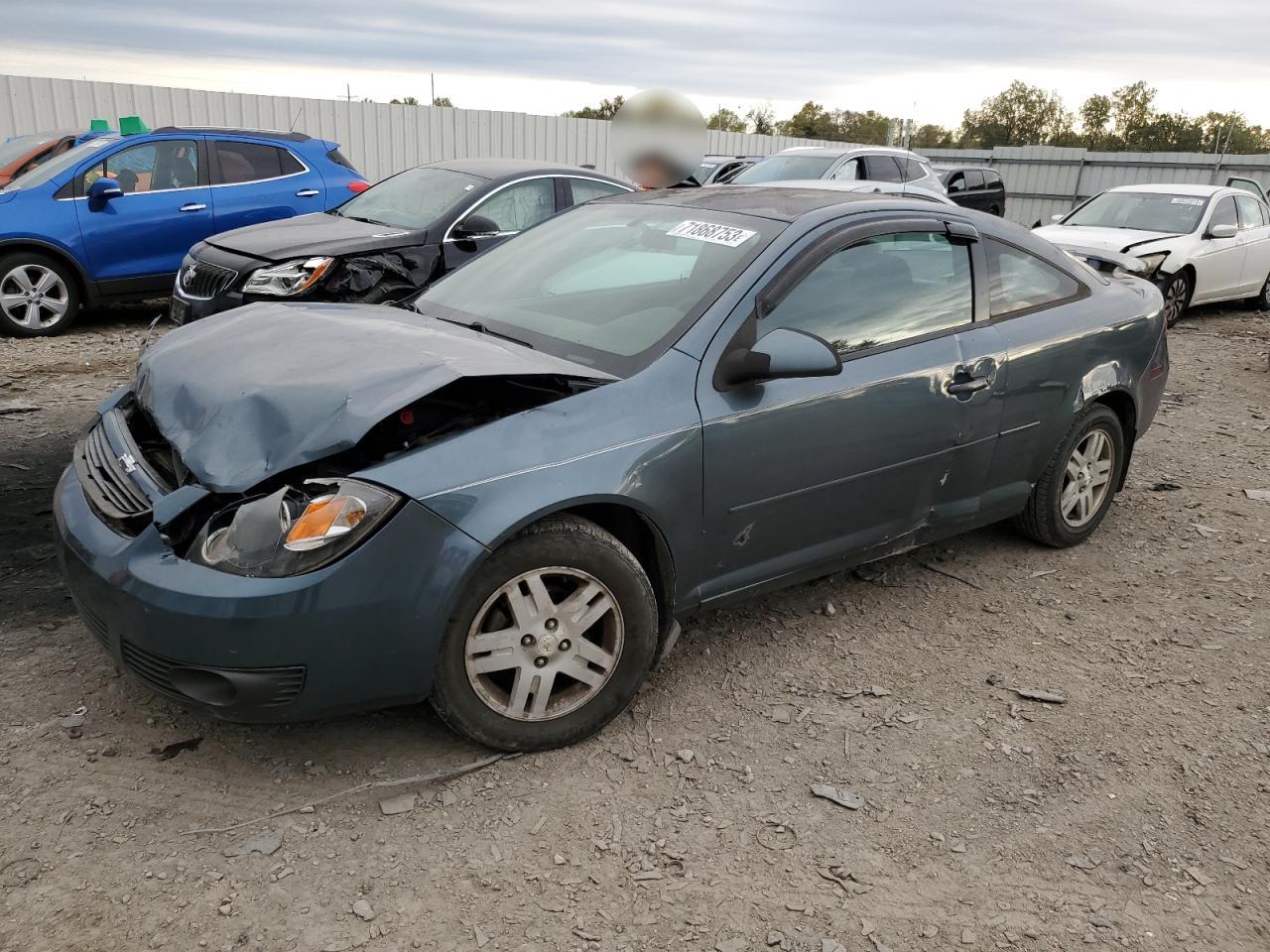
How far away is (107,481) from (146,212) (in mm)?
7030

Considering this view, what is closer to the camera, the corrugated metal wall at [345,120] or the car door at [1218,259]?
the car door at [1218,259]

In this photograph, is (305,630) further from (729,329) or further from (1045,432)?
(1045,432)

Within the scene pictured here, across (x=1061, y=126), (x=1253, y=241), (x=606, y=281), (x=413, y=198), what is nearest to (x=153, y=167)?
(x=413, y=198)

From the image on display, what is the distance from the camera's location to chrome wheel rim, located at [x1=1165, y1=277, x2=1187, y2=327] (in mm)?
10836

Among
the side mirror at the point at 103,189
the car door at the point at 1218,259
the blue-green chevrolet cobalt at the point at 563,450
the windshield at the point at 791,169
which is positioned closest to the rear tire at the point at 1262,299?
the car door at the point at 1218,259

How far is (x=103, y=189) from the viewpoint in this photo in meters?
8.82

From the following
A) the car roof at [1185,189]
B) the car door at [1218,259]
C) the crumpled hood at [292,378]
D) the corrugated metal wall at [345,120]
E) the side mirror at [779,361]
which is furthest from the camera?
the corrugated metal wall at [345,120]

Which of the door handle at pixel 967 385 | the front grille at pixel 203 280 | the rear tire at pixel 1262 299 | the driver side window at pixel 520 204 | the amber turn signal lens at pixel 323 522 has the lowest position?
the rear tire at pixel 1262 299

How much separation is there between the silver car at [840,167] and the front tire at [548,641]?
10663 millimetres

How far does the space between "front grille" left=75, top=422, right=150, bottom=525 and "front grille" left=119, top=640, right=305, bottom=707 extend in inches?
15.8

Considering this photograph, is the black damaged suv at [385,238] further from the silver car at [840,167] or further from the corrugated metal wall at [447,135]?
the corrugated metal wall at [447,135]

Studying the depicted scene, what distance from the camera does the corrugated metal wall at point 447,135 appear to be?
1593 cm

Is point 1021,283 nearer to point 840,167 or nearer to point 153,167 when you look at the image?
point 153,167

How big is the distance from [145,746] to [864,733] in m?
2.22
